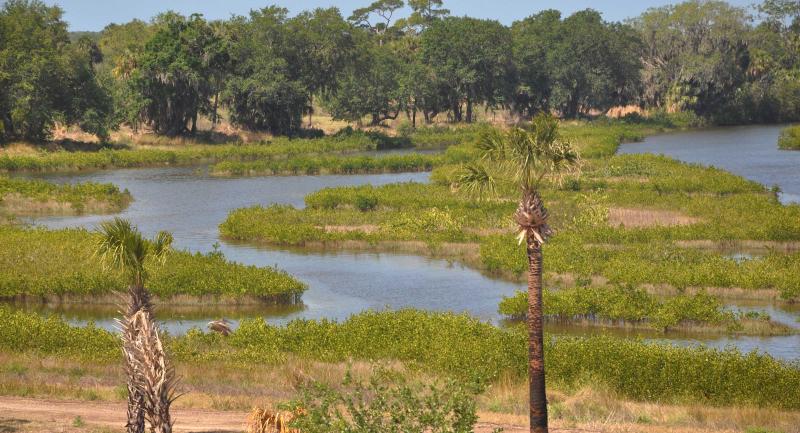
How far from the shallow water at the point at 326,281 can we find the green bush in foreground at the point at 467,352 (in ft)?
10.7

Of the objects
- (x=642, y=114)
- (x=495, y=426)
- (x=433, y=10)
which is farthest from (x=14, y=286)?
(x=433, y=10)

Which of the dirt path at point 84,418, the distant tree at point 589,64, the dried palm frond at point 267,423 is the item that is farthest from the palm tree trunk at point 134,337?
the distant tree at point 589,64

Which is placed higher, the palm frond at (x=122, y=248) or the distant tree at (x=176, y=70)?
the distant tree at (x=176, y=70)

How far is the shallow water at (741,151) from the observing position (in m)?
71.6

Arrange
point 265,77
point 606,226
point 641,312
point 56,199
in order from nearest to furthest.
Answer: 1. point 641,312
2. point 606,226
3. point 56,199
4. point 265,77

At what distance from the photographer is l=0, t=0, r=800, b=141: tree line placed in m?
90.4

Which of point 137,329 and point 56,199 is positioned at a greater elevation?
point 137,329

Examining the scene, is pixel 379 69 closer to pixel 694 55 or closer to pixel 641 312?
pixel 694 55

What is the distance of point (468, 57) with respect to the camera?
4729 inches

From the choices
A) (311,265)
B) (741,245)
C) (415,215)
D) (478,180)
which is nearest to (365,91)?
(415,215)

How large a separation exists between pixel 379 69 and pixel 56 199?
2460 inches

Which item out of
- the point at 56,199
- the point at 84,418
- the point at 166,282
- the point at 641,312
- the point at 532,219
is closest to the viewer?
the point at 532,219

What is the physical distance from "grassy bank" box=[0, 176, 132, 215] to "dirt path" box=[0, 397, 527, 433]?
37.0m

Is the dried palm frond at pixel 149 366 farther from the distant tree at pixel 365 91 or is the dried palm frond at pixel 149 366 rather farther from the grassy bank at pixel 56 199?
the distant tree at pixel 365 91
